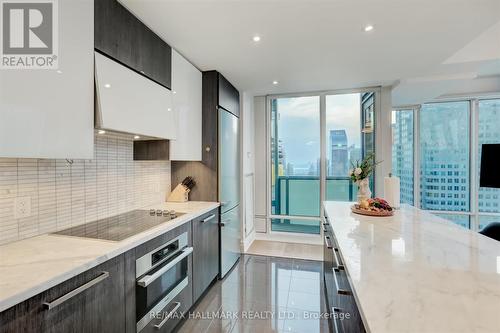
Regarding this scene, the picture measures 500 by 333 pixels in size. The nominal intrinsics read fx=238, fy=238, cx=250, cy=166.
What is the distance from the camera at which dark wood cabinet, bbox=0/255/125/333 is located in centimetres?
92

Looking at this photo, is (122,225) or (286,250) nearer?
(122,225)

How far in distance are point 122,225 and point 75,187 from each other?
0.44 metres

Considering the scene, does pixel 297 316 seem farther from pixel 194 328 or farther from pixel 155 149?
pixel 155 149

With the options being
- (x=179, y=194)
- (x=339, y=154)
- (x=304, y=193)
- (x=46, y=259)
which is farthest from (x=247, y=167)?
(x=46, y=259)

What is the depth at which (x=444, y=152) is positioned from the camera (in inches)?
166

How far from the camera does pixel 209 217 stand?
2564 millimetres

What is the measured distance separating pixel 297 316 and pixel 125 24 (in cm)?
283

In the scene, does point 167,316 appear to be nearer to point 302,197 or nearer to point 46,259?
point 46,259

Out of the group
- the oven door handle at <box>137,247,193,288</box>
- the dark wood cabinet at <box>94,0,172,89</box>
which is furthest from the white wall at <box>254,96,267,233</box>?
the oven door handle at <box>137,247,193,288</box>

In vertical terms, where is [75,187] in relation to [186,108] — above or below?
below

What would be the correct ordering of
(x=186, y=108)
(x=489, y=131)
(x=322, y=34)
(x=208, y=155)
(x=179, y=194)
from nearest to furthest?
(x=322, y=34), (x=186, y=108), (x=179, y=194), (x=208, y=155), (x=489, y=131)


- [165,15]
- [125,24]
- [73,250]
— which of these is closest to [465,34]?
[165,15]

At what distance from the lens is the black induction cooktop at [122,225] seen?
1552mm

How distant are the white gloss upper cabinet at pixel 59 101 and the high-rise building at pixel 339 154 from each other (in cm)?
358
